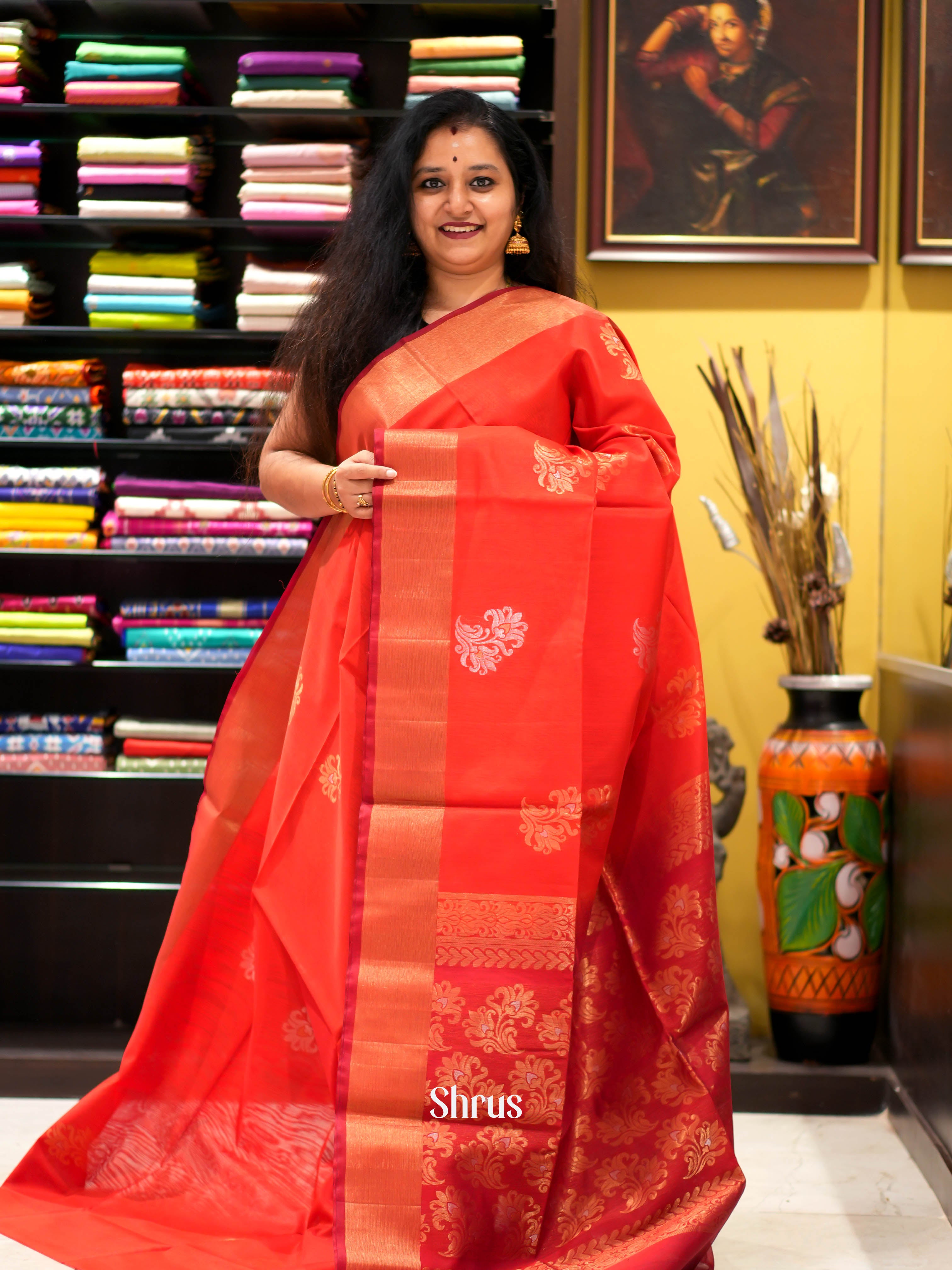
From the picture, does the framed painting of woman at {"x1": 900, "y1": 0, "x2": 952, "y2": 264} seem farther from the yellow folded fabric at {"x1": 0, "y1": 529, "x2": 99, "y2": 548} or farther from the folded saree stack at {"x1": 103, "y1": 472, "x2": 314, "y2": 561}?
the yellow folded fabric at {"x1": 0, "y1": 529, "x2": 99, "y2": 548}

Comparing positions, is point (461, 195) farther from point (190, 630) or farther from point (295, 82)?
point (190, 630)

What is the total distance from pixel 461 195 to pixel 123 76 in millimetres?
1224

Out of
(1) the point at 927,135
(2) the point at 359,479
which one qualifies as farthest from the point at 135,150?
(1) the point at 927,135

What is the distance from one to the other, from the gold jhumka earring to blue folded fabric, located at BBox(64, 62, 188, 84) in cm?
116

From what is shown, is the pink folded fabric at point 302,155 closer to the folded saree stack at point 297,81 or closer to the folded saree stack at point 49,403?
the folded saree stack at point 297,81

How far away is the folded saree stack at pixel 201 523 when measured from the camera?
270 cm

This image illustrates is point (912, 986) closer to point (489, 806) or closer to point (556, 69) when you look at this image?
point (489, 806)

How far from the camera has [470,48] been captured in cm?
261

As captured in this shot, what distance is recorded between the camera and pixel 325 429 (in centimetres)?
190

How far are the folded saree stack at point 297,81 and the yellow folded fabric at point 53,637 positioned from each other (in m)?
1.17

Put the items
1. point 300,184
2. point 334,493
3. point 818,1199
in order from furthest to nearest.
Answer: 1. point 300,184
2. point 818,1199
3. point 334,493

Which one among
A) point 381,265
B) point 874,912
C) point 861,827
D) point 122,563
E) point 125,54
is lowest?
point 874,912

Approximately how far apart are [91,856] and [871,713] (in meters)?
1.88

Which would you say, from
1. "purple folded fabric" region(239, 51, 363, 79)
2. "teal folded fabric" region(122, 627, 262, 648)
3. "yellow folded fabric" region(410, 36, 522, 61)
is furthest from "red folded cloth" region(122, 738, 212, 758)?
"yellow folded fabric" region(410, 36, 522, 61)
